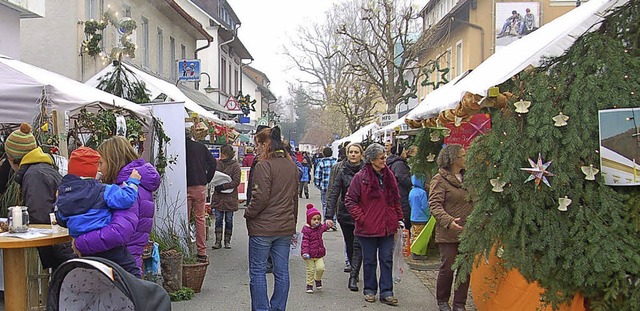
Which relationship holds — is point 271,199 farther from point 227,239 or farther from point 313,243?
point 227,239

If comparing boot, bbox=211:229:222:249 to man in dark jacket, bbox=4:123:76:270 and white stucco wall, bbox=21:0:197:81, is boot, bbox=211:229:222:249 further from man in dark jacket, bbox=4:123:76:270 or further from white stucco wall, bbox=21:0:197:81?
man in dark jacket, bbox=4:123:76:270

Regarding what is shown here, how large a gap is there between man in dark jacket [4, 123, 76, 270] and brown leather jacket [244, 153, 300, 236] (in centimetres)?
165

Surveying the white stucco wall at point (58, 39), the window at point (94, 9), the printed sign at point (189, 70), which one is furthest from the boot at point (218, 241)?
the printed sign at point (189, 70)

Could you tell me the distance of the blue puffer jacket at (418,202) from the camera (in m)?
9.98

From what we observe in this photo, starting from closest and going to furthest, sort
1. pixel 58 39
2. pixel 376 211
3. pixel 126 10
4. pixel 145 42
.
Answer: pixel 376 211
pixel 58 39
pixel 126 10
pixel 145 42

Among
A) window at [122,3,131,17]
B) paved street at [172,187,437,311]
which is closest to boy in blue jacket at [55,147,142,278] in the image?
paved street at [172,187,437,311]

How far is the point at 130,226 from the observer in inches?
175

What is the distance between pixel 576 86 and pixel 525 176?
737 millimetres

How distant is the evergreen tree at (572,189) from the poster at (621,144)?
75mm

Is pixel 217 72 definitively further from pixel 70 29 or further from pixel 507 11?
pixel 70 29

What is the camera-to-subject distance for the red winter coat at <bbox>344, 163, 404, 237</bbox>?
7320mm

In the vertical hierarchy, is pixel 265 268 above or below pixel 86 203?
below

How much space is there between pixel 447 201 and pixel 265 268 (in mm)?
1968

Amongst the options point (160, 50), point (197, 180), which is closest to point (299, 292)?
point (197, 180)
